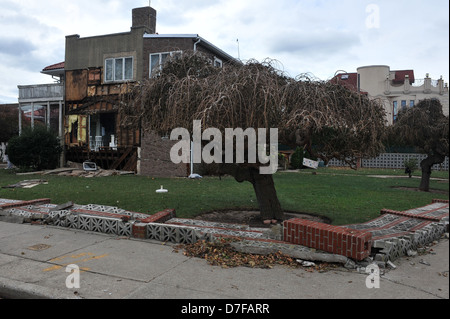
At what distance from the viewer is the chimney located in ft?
63.6

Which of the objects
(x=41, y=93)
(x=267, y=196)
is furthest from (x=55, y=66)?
(x=267, y=196)

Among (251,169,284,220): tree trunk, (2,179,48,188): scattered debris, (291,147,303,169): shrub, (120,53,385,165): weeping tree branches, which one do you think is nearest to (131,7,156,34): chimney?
(2,179,48,188): scattered debris

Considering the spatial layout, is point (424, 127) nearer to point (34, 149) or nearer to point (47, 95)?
point (34, 149)

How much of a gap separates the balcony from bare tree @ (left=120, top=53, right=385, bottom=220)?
1620 cm

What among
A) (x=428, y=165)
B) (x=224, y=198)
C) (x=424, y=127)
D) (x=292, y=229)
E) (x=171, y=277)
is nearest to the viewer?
(x=171, y=277)

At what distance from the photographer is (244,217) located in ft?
26.8

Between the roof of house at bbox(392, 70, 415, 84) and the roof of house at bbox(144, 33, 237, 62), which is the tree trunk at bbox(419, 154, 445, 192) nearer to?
the roof of house at bbox(144, 33, 237, 62)

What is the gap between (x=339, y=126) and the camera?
562 cm

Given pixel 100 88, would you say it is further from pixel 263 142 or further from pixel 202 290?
pixel 202 290

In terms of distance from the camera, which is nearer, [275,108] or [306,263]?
[306,263]

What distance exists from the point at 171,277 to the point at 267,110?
2923 millimetres

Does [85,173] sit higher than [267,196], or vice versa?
[267,196]

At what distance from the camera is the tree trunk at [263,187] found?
24.6 ft
